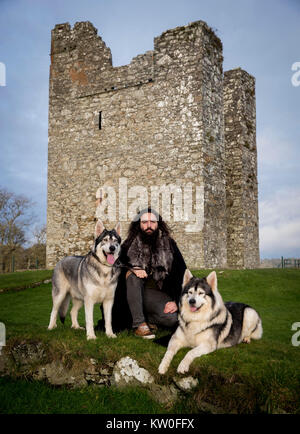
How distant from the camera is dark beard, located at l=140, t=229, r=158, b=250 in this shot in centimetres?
624

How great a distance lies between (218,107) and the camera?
15.3m

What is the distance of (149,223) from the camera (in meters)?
6.16

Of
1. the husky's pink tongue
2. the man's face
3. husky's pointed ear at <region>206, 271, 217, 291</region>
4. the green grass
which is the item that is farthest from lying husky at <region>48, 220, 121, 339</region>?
the green grass

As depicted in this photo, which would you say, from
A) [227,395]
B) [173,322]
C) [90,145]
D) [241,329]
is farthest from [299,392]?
[90,145]

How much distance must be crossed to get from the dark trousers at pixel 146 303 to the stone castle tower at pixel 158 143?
25.8 feet

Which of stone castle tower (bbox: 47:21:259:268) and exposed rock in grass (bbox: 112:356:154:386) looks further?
stone castle tower (bbox: 47:21:259:268)

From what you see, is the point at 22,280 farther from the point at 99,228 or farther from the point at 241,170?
the point at 241,170

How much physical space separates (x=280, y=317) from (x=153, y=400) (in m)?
4.90

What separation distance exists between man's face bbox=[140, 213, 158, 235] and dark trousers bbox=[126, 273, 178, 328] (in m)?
0.77

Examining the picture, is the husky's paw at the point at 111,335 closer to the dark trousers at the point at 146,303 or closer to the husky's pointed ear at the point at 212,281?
the dark trousers at the point at 146,303

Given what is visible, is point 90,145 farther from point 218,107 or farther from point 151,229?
point 151,229

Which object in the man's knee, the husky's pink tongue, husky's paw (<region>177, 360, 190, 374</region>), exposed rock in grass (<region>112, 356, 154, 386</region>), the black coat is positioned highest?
the husky's pink tongue

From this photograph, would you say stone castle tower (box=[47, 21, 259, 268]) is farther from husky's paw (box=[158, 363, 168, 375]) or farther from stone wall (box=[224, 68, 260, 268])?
husky's paw (box=[158, 363, 168, 375])

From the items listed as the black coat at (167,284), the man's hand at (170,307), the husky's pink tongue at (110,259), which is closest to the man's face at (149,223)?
the black coat at (167,284)
